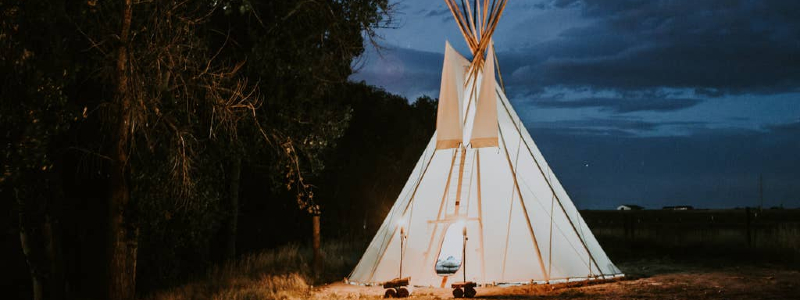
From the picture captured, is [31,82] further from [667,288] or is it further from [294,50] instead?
[667,288]

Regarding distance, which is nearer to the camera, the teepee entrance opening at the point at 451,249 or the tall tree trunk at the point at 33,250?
the tall tree trunk at the point at 33,250

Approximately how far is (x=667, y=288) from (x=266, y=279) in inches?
210

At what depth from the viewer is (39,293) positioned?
384 inches

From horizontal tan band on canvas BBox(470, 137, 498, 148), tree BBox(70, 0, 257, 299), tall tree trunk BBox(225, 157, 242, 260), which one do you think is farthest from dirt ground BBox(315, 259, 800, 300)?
tall tree trunk BBox(225, 157, 242, 260)

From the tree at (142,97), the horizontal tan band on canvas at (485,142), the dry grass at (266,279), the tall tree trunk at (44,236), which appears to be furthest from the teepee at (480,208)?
the tall tree trunk at (44,236)

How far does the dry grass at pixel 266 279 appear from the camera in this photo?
376 inches

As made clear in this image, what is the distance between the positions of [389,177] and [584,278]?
13311 mm

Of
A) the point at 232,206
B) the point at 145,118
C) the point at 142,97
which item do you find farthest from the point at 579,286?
the point at 232,206

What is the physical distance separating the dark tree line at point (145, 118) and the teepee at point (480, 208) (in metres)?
1.55

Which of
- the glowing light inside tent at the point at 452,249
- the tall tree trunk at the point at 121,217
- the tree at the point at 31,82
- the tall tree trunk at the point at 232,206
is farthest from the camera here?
the tall tree trunk at the point at 232,206

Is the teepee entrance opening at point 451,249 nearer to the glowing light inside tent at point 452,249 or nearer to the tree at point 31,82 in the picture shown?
the glowing light inside tent at point 452,249

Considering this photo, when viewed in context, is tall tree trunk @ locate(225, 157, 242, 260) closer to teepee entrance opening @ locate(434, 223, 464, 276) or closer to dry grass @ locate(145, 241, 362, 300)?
dry grass @ locate(145, 241, 362, 300)

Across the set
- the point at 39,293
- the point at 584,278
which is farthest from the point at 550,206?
the point at 39,293

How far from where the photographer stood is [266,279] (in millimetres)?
10500
